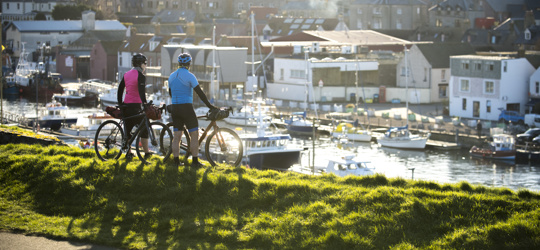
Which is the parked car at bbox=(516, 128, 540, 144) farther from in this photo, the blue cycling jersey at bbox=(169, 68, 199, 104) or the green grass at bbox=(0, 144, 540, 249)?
the blue cycling jersey at bbox=(169, 68, 199, 104)

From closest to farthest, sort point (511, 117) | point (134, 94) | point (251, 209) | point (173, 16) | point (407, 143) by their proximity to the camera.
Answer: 1. point (251, 209)
2. point (134, 94)
3. point (407, 143)
4. point (511, 117)
5. point (173, 16)

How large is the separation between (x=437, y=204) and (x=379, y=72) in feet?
184

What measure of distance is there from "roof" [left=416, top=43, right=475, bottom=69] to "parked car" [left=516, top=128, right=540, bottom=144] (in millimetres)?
16541

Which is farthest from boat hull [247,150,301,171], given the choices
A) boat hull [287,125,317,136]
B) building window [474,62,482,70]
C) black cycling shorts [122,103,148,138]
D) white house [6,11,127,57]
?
white house [6,11,127,57]

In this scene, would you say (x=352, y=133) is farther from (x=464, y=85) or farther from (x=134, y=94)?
(x=134, y=94)

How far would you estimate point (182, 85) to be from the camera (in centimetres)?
1093

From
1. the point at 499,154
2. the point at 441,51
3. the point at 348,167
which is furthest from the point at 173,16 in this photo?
the point at 348,167

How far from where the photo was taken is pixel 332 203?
9.39 meters

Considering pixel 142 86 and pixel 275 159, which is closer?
pixel 142 86

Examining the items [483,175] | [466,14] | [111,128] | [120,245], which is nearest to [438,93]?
[483,175]

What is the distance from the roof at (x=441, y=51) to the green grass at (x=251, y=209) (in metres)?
51.3

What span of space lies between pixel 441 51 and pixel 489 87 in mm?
11608

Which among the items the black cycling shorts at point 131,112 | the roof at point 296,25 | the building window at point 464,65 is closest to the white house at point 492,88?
the building window at point 464,65

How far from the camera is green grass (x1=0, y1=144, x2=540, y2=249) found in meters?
8.36
